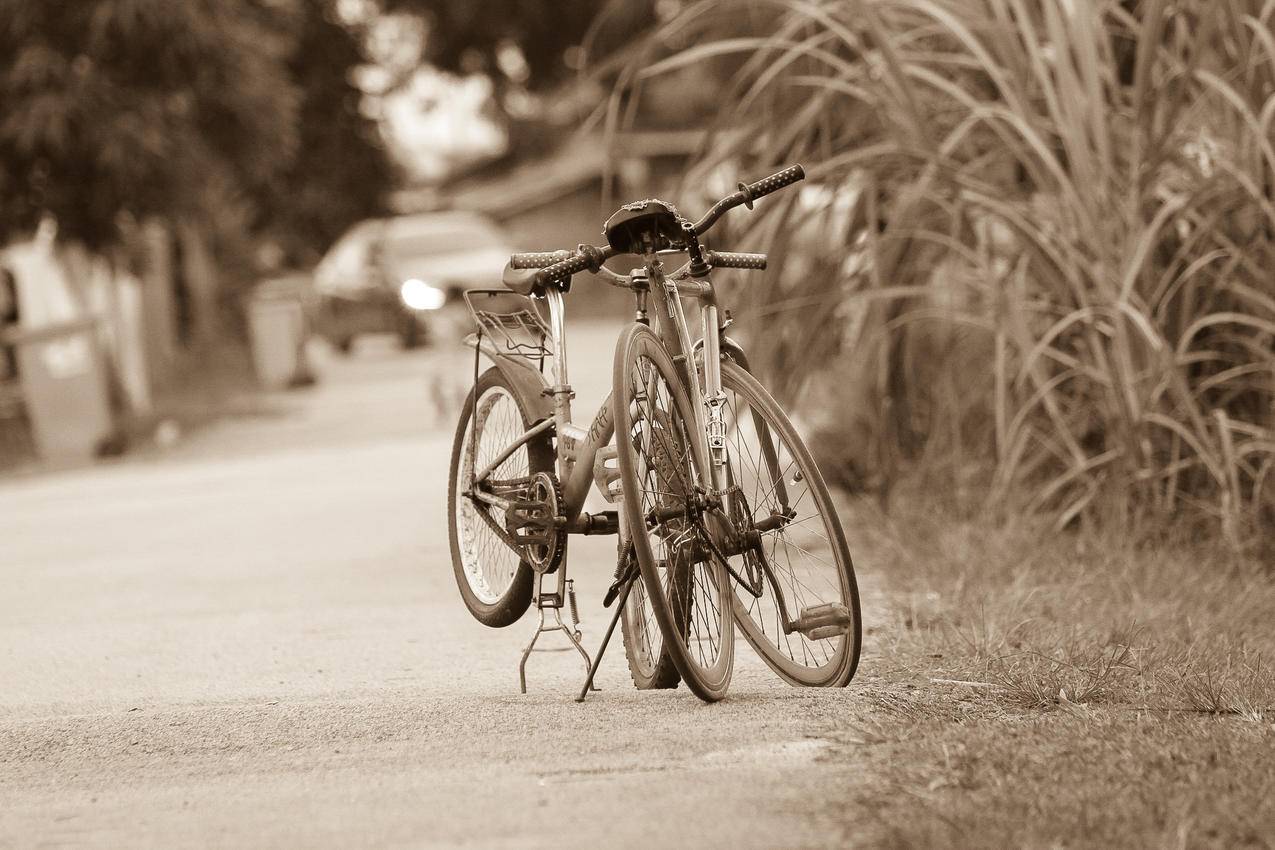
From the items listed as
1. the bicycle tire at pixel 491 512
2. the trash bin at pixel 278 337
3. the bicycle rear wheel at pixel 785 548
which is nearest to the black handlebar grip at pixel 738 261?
the bicycle rear wheel at pixel 785 548

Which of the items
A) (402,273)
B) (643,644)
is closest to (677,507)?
(643,644)

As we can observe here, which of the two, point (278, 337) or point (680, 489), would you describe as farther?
point (278, 337)

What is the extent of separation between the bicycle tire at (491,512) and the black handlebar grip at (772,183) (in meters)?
0.94

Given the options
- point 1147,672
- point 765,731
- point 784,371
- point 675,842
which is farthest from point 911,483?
point 675,842

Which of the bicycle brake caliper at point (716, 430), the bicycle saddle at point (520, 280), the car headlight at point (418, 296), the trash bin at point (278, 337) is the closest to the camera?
the bicycle brake caliper at point (716, 430)

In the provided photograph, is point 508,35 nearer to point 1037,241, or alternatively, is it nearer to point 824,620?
point 1037,241

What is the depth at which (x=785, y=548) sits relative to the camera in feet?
17.7

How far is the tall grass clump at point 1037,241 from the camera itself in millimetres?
7543

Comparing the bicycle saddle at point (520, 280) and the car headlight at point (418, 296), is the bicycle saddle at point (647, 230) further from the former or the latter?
the car headlight at point (418, 296)

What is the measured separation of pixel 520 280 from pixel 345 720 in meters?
1.26

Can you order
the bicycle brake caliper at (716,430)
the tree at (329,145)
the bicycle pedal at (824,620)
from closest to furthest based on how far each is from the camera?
the bicycle pedal at (824,620)
the bicycle brake caliper at (716,430)
the tree at (329,145)

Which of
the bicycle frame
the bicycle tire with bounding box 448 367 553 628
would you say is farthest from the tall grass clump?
the bicycle frame

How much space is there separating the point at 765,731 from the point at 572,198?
145 feet

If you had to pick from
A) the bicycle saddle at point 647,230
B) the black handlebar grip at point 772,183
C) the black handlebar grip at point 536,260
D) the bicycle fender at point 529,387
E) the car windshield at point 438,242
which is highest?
the car windshield at point 438,242
